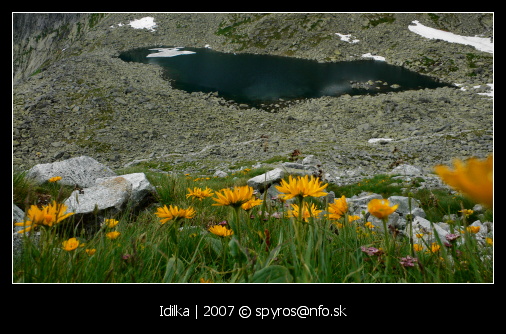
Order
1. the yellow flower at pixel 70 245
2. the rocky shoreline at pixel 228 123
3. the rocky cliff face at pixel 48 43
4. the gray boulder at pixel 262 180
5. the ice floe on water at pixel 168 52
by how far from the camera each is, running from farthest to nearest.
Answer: the ice floe on water at pixel 168 52
the rocky cliff face at pixel 48 43
the rocky shoreline at pixel 228 123
the gray boulder at pixel 262 180
the yellow flower at pixel 70 245

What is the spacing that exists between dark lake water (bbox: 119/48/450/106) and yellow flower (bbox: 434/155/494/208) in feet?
104

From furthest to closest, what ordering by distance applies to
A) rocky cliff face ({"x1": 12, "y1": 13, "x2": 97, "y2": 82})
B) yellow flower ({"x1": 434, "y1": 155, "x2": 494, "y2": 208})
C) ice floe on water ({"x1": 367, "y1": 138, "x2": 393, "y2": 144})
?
1. rocky cliff face ({"x1": 12, "y1": 13, "x2": 97, "y2": 82})
2. ice floe on water ({"x1": 367, "y1": 138, "x2": 393, "y2": 144})
3. yellow flower ({"x1": 434, "y1": 155, "x2": 494, "y2": 208})

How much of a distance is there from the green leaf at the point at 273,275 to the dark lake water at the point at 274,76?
3109cm

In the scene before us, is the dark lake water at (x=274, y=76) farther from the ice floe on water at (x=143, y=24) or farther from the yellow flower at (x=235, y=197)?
the yellow flower at (x=235, y=197)

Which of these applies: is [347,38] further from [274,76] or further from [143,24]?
[143,24]

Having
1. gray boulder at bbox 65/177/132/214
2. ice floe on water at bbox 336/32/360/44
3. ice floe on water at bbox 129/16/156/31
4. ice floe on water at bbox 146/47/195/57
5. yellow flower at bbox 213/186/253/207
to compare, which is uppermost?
ice floe on water at bbox 129/16/156/31

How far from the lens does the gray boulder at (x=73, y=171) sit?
6164 mm

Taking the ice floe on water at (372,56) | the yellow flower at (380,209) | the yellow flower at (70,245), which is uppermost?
the ice floe on water at (372,56)

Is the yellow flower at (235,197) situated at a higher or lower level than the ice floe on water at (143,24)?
lower

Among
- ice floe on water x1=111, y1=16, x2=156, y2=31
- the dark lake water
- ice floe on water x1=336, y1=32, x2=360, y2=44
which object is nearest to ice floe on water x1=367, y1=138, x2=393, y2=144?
the dark lake water

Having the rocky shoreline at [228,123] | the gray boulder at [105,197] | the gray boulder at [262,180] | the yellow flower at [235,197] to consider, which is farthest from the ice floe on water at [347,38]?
the yellow flower at [235,197]

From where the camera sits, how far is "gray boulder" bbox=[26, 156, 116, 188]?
243 inches

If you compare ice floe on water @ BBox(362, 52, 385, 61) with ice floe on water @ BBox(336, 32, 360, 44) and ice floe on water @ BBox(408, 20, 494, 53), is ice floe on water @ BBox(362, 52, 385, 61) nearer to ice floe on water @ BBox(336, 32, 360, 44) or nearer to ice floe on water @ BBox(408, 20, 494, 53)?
ice floe on water @ BBox(336, 32, 360, 44)

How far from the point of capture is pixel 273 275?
142cm
